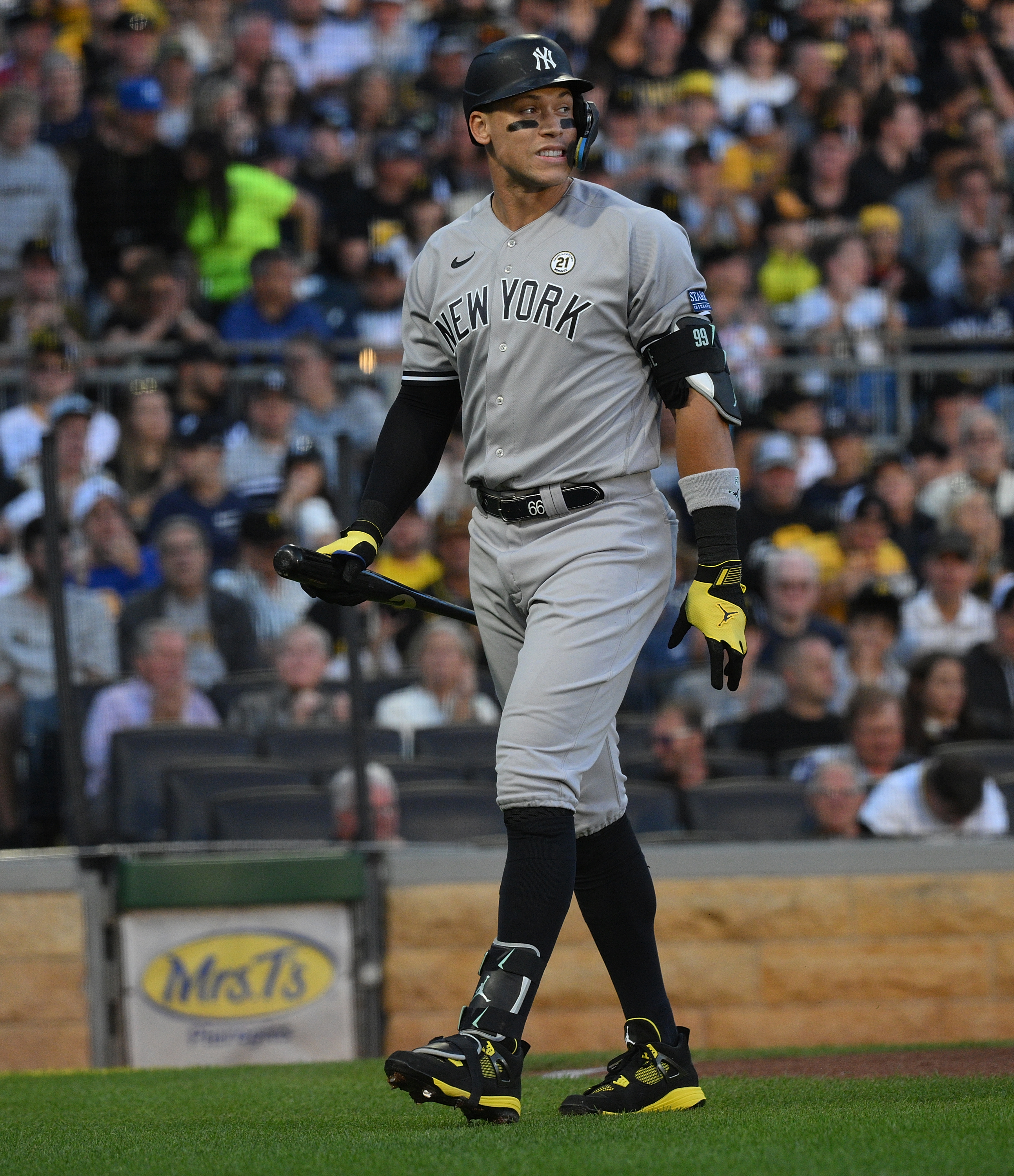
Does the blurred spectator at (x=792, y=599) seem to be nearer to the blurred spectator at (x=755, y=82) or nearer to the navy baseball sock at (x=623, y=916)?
the navy baseball sock at (x=623, y=916)

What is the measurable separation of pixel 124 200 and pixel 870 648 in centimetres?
484

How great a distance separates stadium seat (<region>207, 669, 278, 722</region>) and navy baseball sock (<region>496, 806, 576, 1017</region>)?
3.37 metres

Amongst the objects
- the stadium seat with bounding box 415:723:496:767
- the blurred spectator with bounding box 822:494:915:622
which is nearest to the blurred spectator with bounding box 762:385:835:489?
the blurred spectator with bounding box 822:494:915:622

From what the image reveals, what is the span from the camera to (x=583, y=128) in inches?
137

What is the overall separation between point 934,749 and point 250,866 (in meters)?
2.61

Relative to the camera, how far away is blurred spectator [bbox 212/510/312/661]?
21.2 feet

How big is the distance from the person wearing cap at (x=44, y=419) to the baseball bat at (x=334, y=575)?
11.8 ft

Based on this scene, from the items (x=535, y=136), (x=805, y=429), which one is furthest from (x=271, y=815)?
(x=805, y=429)

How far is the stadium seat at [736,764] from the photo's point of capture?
6.50 meters

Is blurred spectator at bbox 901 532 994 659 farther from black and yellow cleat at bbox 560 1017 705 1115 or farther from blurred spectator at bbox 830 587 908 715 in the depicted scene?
black and yellow cleat at bbox 560 1017 705 1115

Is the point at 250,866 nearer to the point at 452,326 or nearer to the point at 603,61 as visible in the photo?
the point at 452,326

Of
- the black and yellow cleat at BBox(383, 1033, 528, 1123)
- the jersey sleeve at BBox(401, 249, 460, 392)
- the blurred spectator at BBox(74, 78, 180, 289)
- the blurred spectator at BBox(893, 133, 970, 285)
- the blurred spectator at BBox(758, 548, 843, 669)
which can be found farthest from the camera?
the blurred spectator at BBox(893, 133, 970, 285)

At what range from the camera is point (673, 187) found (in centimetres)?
1036

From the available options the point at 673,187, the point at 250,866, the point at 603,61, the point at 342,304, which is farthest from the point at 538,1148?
the point at 603,61
